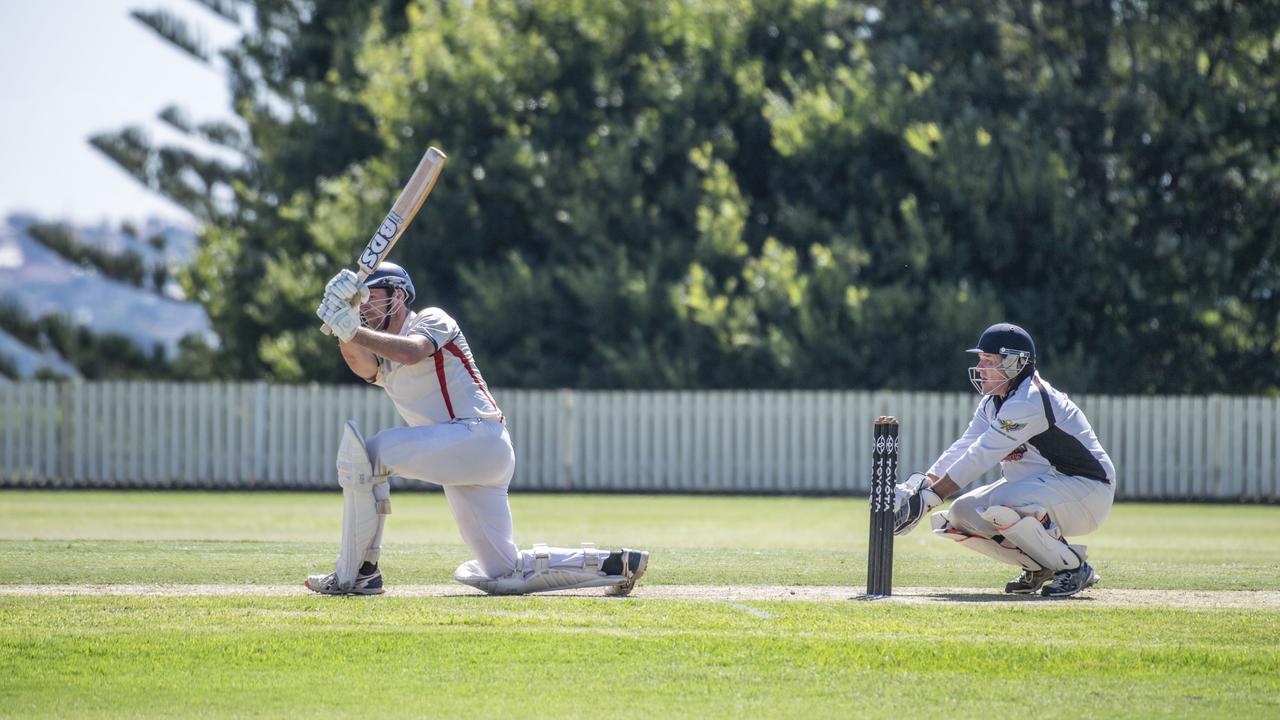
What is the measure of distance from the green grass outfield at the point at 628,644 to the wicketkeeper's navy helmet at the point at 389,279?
5.46 feet

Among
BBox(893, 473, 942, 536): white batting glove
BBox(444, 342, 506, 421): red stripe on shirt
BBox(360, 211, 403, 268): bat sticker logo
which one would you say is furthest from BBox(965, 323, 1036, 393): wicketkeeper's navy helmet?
BBox(360, 211, 403, 268): bat sticker logo

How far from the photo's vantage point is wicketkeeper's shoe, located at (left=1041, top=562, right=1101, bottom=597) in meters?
9.09

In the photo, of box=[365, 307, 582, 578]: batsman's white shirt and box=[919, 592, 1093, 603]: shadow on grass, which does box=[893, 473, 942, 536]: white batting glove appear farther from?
box=[365, 307, 582, 578]: batsman's white shirt

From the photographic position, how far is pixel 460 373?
8.68m

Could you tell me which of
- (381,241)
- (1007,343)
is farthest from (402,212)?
(1007,343)

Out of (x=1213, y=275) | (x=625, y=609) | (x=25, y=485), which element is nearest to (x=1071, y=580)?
(x=625, y=609)

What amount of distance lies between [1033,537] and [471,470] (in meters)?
3.09

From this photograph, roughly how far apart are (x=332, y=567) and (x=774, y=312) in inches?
614

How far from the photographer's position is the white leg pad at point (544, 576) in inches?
348

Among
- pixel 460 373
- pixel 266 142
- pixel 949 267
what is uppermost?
pixel 266 142

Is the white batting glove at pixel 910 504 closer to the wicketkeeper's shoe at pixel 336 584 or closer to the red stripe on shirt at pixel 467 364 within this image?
the red stripe on shirt at pixel 467 364

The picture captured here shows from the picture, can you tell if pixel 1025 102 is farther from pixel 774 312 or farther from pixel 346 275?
pixel 346 275

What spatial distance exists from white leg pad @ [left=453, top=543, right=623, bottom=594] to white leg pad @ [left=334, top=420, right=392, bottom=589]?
0.58 m

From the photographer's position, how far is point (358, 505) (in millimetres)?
8461
